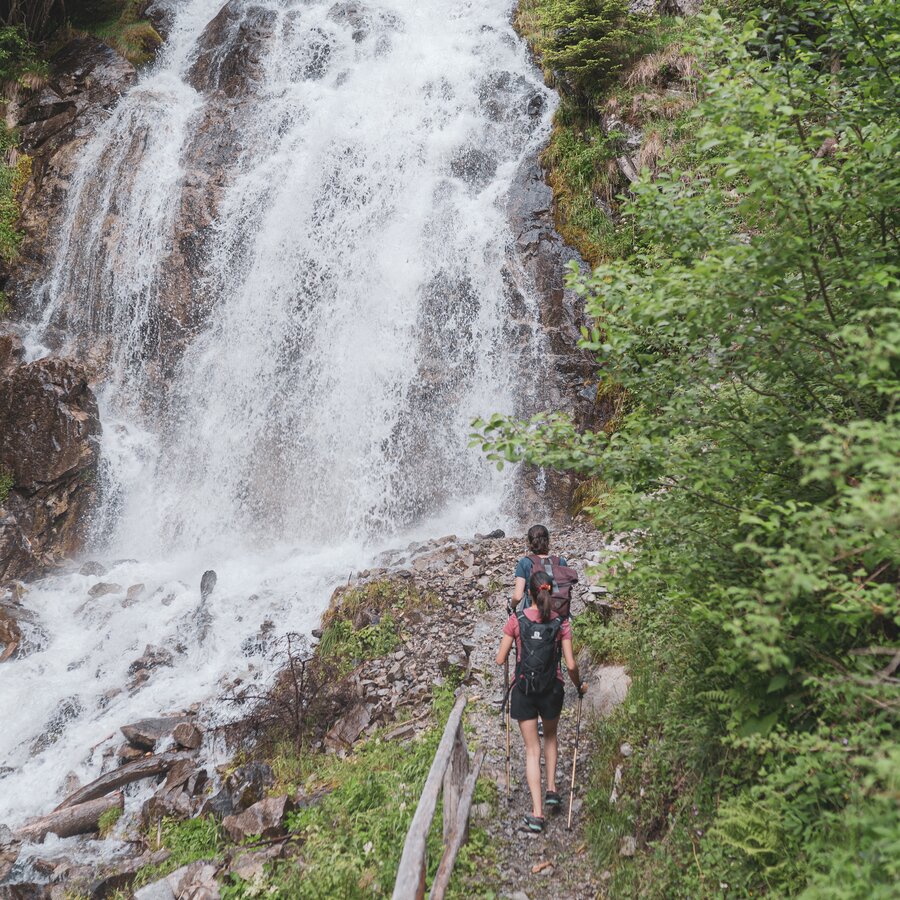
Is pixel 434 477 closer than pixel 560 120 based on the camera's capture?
Yes

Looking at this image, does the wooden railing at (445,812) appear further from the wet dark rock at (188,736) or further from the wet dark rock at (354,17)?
the wet dark rock at (354,17)

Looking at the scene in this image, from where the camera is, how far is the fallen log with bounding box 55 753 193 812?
7.23 meters

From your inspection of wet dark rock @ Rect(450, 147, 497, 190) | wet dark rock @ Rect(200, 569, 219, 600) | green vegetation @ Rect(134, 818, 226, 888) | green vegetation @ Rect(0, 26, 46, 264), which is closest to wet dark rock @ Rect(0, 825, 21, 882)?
green vegetation @ Rect(134, 818, 226, 888)

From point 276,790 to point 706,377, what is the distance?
19.6 feet

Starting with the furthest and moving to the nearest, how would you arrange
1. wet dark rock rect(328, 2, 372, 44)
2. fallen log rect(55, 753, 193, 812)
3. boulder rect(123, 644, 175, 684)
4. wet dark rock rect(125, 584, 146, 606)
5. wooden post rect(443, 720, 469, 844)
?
wet dark rock rect(328, 2, 372, 44)
wet dark rock rect(125, 584, 146, 606)
boulder rect(123, 644, 175, 684)
fallen log rect(55, 753, 193, 812)
wooden post rect(443, 720, 469, 844)

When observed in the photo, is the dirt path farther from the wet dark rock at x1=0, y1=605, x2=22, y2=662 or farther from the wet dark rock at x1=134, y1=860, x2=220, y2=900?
the wet dark rock at x1=0, y1=605, x2=22, y2=662

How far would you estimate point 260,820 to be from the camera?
5.82m

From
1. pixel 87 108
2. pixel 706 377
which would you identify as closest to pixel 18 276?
pixel 87 108

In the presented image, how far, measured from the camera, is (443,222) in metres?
15.4

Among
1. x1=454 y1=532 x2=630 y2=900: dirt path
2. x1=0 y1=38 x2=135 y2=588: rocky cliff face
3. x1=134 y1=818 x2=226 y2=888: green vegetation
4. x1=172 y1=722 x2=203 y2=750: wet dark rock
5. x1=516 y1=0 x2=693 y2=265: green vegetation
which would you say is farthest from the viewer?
x1=516 y1=0 x2=693 y2=265: green vegetation

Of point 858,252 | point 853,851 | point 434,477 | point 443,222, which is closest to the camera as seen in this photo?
point 853,851

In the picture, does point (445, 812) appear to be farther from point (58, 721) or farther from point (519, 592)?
point (58, 721)

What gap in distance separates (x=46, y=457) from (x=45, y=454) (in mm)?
74

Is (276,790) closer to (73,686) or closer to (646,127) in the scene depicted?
(73,686)
